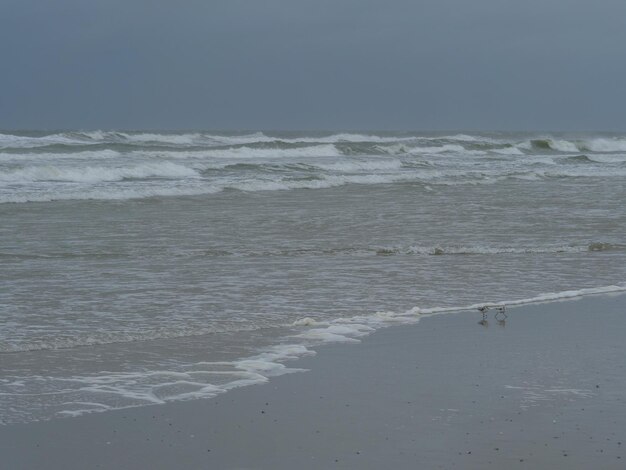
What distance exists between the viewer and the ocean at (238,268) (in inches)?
243

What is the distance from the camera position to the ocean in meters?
6.17

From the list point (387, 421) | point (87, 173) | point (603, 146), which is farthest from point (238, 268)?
point (603, 146)

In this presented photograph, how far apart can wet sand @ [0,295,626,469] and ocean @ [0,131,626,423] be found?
0.33 m

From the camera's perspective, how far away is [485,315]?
7.78 meters

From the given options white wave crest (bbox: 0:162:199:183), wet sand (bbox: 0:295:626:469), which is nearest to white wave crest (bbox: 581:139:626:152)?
white wave crest (bbox: 0:162:199:183)

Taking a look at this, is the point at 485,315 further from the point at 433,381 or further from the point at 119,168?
the point at 119,168

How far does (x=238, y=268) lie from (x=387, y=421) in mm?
5758

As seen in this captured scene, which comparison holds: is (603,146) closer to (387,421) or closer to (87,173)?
(87,173)

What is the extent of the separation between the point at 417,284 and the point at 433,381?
13.0 ft

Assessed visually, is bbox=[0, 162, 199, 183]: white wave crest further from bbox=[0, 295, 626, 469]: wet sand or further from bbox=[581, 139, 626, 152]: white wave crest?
bbox=[581, 139, 626, 152]: white wave crest

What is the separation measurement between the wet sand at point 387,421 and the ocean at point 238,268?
33cm

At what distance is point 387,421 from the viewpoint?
192 inches

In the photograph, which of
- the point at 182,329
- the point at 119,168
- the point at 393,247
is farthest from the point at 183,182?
the point at 182,329

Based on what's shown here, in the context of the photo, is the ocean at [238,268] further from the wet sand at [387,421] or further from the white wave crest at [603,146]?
the white wave crest at [603,146]
